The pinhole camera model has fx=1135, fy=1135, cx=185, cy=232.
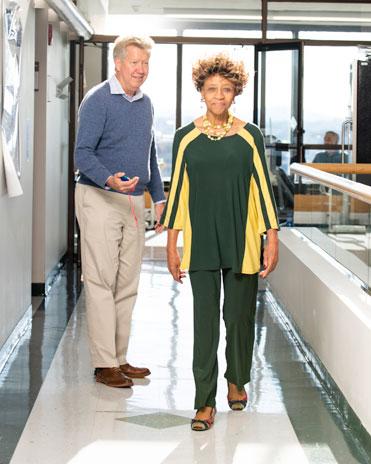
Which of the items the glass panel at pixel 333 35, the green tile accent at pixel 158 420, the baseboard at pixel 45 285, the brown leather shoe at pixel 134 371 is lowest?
the green tile accent at pixel 158 420

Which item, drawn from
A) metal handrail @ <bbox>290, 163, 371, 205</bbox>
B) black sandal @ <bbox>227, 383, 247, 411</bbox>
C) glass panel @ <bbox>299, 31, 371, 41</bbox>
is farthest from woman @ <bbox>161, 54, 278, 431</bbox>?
glass panel @ <bbox>299, 31, 371, 41</bbox>

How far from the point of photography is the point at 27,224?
24.4ft

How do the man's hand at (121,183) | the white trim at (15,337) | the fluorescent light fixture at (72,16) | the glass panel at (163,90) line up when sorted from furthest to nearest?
1. the glass panel at (163,90)
2. the fluorescent light fixture at (72,16)
3. the white trim at (15,337)
4. the man's hand at (121,183)

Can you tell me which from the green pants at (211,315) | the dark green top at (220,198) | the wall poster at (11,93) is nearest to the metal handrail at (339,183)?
the dark green top at (220,198)

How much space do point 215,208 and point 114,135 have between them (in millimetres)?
928

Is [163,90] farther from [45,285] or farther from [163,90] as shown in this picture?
[45,285]

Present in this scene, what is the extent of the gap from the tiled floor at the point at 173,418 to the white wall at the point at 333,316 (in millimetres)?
182

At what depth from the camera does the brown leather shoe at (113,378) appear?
540 cm

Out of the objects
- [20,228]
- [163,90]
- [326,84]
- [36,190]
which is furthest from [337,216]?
[326,84]

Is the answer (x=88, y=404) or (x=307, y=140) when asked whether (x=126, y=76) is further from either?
(x=307, y=140)

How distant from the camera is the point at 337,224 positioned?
18.6 ft

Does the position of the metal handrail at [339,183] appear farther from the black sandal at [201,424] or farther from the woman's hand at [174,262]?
the black sandal at [201,424]

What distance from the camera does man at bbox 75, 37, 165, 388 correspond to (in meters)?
5.35

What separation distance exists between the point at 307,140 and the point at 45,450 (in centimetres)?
1099
